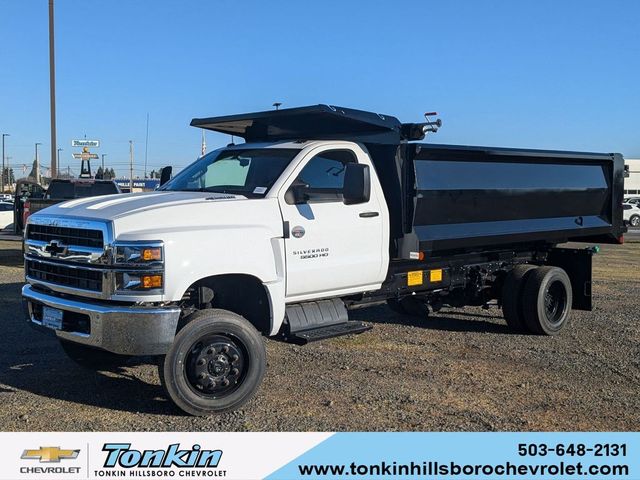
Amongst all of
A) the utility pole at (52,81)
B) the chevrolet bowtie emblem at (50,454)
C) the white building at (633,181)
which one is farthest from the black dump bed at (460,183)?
the white building at (633,181)

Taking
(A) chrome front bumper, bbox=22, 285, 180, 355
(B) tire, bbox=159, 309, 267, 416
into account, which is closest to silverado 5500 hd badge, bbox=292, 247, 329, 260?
(B) tire, bbox=159, 309, 267, 416

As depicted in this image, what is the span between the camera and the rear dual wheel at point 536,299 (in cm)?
855

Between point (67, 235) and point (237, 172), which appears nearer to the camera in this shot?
point (67, 235)

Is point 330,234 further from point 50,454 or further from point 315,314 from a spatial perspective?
point 50,454

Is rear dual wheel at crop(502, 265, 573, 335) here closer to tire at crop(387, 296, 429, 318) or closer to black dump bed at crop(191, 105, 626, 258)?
black dump bed at crop(191, 105, 626, 258)

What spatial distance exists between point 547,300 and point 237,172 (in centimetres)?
468

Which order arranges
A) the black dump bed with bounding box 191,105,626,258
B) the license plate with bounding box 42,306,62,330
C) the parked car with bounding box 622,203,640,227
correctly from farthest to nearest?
the parked car with bounding box 622,203,640,227 → the black dump bed with bounding box 191,105,626,258 → the license plate with bounding box 42,306,62,330

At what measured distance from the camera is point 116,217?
510 centimetres

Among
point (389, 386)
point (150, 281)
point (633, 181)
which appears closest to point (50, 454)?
point (150, 281)

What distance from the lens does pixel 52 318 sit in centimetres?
546

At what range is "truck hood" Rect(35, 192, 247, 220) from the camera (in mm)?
5281

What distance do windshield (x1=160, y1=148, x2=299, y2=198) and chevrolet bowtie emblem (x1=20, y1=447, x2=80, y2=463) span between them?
2570mm

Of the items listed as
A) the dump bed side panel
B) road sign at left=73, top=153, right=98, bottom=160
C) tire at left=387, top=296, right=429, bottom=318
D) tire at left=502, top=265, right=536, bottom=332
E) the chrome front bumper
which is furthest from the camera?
road sign at left=73, top=153, right=98, bottom=160

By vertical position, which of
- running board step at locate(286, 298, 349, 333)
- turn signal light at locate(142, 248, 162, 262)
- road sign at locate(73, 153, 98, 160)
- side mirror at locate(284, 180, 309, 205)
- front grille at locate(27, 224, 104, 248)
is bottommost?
running board step at locate(286, 298, 349, 333)
